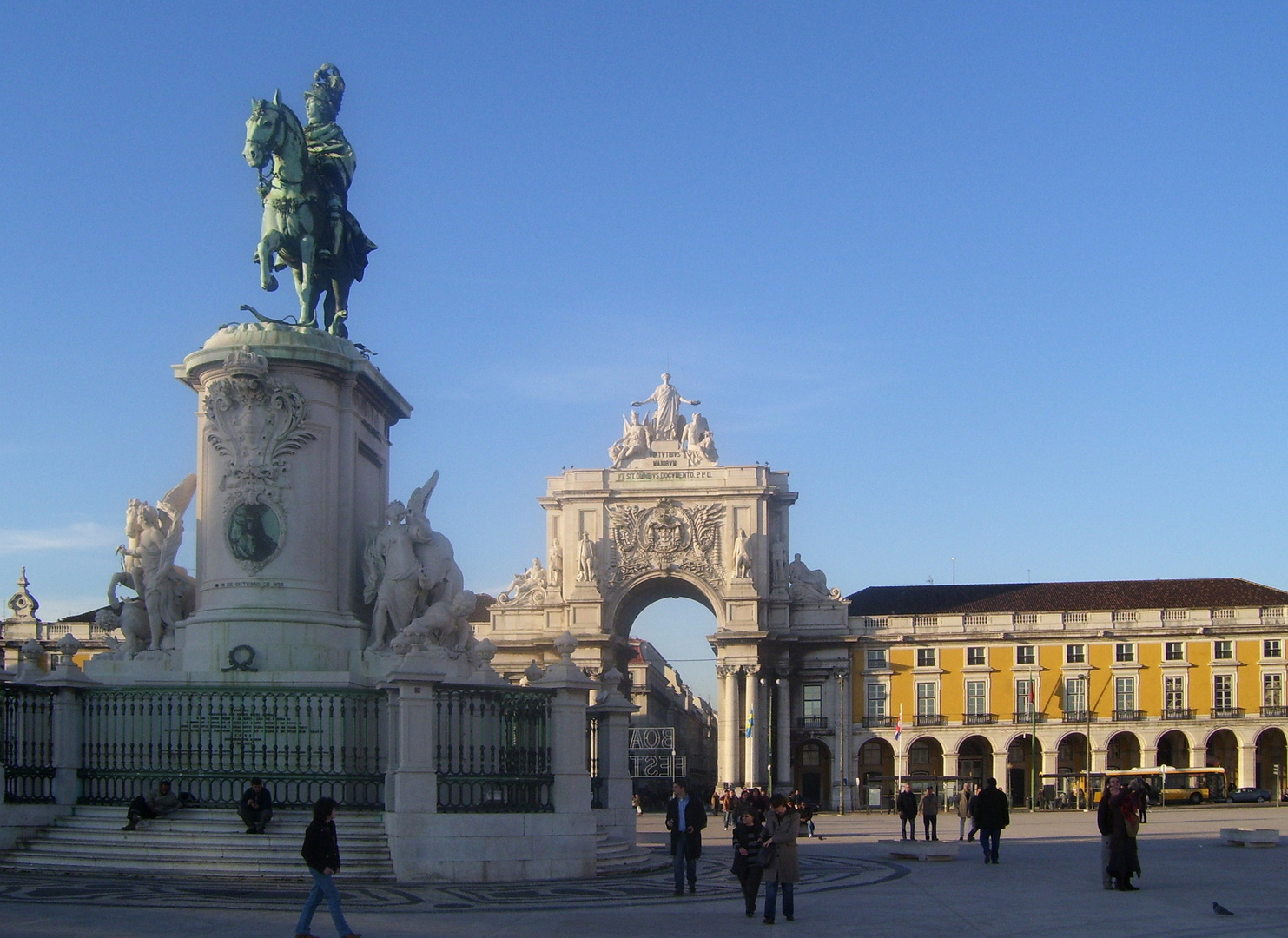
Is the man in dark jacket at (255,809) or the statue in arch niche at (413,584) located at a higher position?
the statue in arch niche at (413,584)

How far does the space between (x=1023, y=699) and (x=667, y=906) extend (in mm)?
69247

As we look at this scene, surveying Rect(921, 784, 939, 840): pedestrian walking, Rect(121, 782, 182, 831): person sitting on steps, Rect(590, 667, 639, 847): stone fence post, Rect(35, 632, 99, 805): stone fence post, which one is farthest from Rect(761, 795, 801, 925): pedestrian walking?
Rect(921, 784, 939, 840): pedestrian walking

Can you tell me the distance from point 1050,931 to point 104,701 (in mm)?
10866

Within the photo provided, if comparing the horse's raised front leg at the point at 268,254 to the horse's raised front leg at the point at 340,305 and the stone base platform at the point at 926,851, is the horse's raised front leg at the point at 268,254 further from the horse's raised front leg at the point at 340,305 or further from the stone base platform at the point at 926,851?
the stone base platform at the point at 926,851

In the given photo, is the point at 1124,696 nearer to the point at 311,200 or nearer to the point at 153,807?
the point at 311,200

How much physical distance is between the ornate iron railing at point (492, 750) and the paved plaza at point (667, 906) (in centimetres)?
112

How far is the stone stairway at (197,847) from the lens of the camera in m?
17.8

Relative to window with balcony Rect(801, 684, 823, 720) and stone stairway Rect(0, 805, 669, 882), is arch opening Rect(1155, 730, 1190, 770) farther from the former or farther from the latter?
stone stairway Rect(0, 805, 669, 882)

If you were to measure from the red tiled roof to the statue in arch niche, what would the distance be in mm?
67887

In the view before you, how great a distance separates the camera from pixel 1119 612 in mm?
83438

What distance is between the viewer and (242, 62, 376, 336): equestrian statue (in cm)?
2103

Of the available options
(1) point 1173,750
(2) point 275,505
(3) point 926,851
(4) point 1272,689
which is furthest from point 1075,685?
(2) point 275,505

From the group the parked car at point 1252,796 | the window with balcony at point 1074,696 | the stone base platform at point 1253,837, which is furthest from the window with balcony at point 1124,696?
the stone base platform at point 1253,837

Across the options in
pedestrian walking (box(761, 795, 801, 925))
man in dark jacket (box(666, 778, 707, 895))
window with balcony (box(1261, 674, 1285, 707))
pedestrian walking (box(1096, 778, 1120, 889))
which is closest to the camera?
pedestrian walking (box(761, 795, 801, 925))
